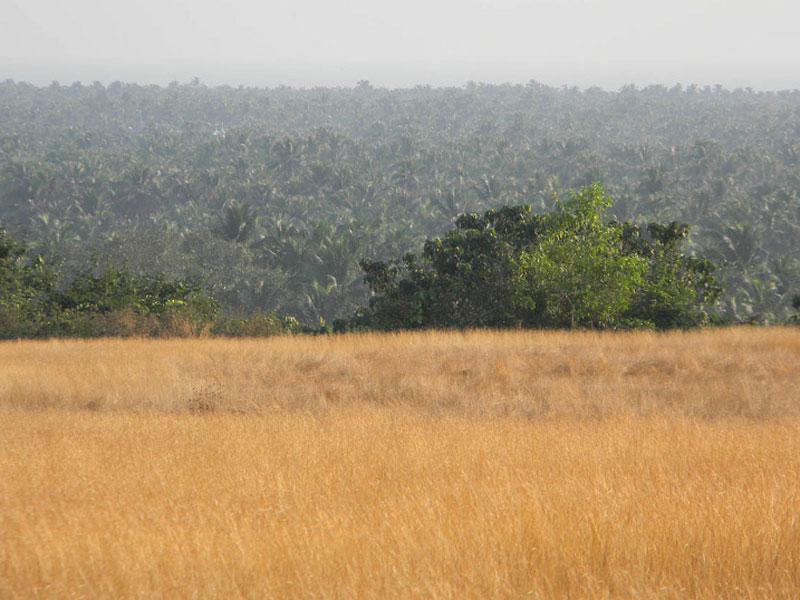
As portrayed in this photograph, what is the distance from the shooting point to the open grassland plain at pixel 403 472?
436 cm

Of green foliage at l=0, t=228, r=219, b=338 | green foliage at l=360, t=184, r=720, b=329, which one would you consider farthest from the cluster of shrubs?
green foliage at l=360, t=184, r=720, b=329

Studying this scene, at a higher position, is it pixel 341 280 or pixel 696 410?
pixel 696 410

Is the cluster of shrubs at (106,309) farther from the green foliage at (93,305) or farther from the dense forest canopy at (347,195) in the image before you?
the dense forest canopy at (347,195)

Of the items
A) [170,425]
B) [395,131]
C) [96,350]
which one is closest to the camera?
[170,425]

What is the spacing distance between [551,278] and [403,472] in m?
13.4

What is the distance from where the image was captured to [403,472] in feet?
24.0

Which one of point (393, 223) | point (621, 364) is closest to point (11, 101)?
point (393, 223)

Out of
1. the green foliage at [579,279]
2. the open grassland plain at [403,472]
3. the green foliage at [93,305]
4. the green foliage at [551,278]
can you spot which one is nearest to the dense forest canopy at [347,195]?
the green foliage at [93,305]

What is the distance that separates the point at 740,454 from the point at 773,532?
3.55m

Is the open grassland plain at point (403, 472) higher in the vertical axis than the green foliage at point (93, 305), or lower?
higher

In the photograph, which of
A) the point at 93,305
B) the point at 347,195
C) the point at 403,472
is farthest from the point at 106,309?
the point at 347,195

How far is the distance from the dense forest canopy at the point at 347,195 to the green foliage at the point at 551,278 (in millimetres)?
7174

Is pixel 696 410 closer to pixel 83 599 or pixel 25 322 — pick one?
pixel 83 599

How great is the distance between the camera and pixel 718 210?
66500 millimetres
